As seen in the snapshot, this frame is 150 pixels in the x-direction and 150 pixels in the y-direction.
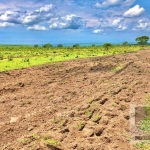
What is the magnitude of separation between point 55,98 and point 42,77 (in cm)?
484

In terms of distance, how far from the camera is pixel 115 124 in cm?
883

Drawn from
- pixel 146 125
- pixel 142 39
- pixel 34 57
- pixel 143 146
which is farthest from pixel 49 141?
pixel 142 39

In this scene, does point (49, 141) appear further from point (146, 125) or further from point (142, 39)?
point (142, 39)

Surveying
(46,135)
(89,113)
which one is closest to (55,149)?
(46,135)

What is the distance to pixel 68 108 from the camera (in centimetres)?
1083

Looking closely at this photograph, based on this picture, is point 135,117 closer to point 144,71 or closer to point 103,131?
point 103,131

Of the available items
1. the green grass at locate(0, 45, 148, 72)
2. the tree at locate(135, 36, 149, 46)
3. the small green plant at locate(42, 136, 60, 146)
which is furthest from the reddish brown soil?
the tree at locate(135, 36, 149, 46)

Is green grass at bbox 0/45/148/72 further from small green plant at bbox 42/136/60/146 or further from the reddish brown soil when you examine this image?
small green plant at bbox 42/136/60/146

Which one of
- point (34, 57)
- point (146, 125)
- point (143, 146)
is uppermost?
point (34, 57)

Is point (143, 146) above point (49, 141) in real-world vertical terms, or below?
below

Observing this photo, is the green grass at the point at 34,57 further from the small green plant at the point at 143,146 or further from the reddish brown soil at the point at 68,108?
the small green plant at the point at 143,146

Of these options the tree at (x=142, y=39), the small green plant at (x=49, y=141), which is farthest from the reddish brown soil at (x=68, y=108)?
the tree at (x=142, y=39)

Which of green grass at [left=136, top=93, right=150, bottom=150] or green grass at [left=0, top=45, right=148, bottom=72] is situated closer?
green grass at [left=136, top=93, right=150, bottom=150]

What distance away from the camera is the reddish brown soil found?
7.56 m
